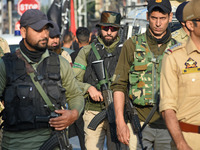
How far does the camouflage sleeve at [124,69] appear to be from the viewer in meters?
5.05

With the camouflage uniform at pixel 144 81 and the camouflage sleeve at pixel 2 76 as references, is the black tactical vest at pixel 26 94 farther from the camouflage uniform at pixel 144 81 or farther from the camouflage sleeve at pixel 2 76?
the camouflage uniform at pixel 144 81

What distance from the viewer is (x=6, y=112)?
4500 millimetres

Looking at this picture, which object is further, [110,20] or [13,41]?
[13,41]

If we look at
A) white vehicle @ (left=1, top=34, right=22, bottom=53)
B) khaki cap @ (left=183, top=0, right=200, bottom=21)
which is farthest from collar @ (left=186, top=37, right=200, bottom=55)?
white vehicle @ (left=1, top=34, right=22, bottom=53)

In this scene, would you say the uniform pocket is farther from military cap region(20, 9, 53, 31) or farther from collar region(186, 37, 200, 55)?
collar region(186, 37, 200, 55)

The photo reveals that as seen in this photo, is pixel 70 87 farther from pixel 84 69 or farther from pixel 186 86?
pixel 84 69

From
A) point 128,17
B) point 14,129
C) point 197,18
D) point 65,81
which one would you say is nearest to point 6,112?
point 14,129

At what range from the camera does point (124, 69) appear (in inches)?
202

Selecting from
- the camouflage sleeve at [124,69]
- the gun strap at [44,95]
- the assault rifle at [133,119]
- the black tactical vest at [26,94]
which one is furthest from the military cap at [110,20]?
the gun strap at [44,95]

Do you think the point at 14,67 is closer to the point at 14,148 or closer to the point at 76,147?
the point at 14,148

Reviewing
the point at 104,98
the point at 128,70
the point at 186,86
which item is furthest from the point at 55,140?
the point at 104,98

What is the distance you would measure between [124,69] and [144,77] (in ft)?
0.73

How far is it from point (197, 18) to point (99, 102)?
3062mm

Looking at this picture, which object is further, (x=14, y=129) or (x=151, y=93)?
(x=151, y=93)
